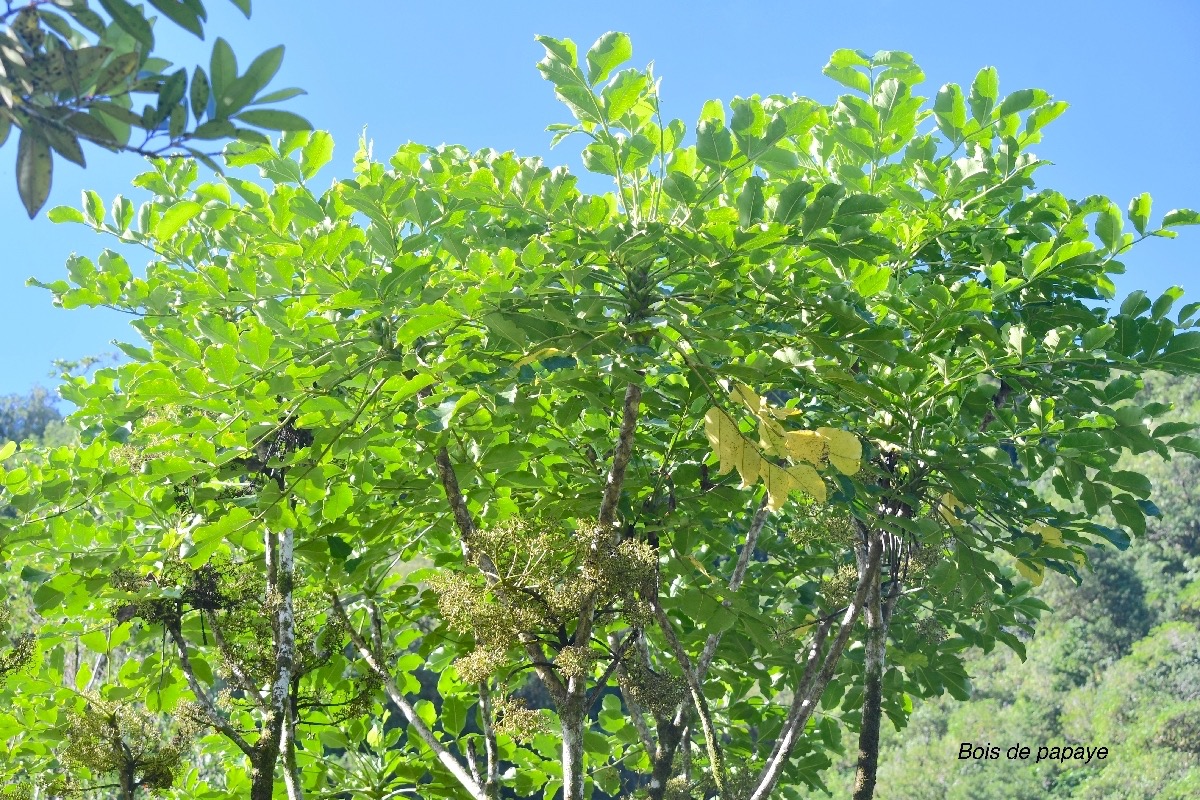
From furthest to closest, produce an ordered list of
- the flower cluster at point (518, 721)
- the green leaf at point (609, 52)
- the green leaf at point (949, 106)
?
the green leaf at point (949, 106) < the flower cluster at point (518, 721) < the green leaf at point (609, 52)

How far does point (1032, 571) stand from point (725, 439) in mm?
1527

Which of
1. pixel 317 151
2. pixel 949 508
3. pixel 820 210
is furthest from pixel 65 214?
pixel 949 508

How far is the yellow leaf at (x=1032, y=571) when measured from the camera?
3340mm

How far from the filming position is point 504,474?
10.0 ft

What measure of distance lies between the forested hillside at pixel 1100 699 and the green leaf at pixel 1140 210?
2633 cm

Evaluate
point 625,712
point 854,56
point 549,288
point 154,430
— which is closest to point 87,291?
point 154,430

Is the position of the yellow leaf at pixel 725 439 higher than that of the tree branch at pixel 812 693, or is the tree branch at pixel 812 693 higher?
the yellow leaf at pixel 725 439

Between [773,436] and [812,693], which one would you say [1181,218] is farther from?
[812,693]

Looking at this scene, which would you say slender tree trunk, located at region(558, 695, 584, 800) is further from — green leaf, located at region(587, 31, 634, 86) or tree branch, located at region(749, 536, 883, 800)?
green leaf, located at region(587, 31, 634, 86)

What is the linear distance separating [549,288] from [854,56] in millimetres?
1181

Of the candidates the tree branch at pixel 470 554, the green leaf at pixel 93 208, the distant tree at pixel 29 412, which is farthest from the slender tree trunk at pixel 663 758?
the distant tree at pixel 29 412

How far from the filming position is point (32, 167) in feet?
3.51

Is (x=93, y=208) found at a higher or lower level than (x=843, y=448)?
higher

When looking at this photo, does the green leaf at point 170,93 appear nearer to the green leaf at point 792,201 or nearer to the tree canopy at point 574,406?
the tree canopy at point 574,406
